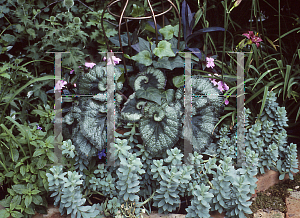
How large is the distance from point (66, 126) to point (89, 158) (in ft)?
0.79

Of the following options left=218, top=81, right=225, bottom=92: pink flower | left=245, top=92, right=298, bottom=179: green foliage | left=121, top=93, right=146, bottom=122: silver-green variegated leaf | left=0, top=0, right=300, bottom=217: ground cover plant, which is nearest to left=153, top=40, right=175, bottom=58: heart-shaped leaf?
left=0, top=0, right=300, bottom=217: ground cover plant

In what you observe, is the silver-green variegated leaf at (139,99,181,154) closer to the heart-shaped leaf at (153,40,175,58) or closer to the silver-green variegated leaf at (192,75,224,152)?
the silver-green variegated leaf at (192,75,224,152)

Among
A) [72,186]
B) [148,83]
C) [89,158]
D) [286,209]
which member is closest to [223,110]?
[148,83]

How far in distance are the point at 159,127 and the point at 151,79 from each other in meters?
0.29

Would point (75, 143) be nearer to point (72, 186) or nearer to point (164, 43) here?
point (72, 186)

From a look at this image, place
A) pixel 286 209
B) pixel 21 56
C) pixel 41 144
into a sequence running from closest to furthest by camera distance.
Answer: pixel 41 144 < pixel 286 209 < pixel 21 56

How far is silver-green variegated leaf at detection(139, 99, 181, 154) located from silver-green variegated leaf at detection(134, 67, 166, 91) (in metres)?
0.14

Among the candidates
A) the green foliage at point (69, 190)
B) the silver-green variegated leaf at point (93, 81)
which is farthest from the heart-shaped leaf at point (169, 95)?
the green foliage at point (69, 190)

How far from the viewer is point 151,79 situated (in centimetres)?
147

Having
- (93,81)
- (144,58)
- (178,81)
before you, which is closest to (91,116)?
(93,81)

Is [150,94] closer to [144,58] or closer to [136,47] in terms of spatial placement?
[144,58]

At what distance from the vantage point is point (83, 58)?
5.56ft

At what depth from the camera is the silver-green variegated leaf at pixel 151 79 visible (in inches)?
57.0

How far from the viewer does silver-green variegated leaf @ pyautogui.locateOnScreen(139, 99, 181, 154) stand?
132 cm
